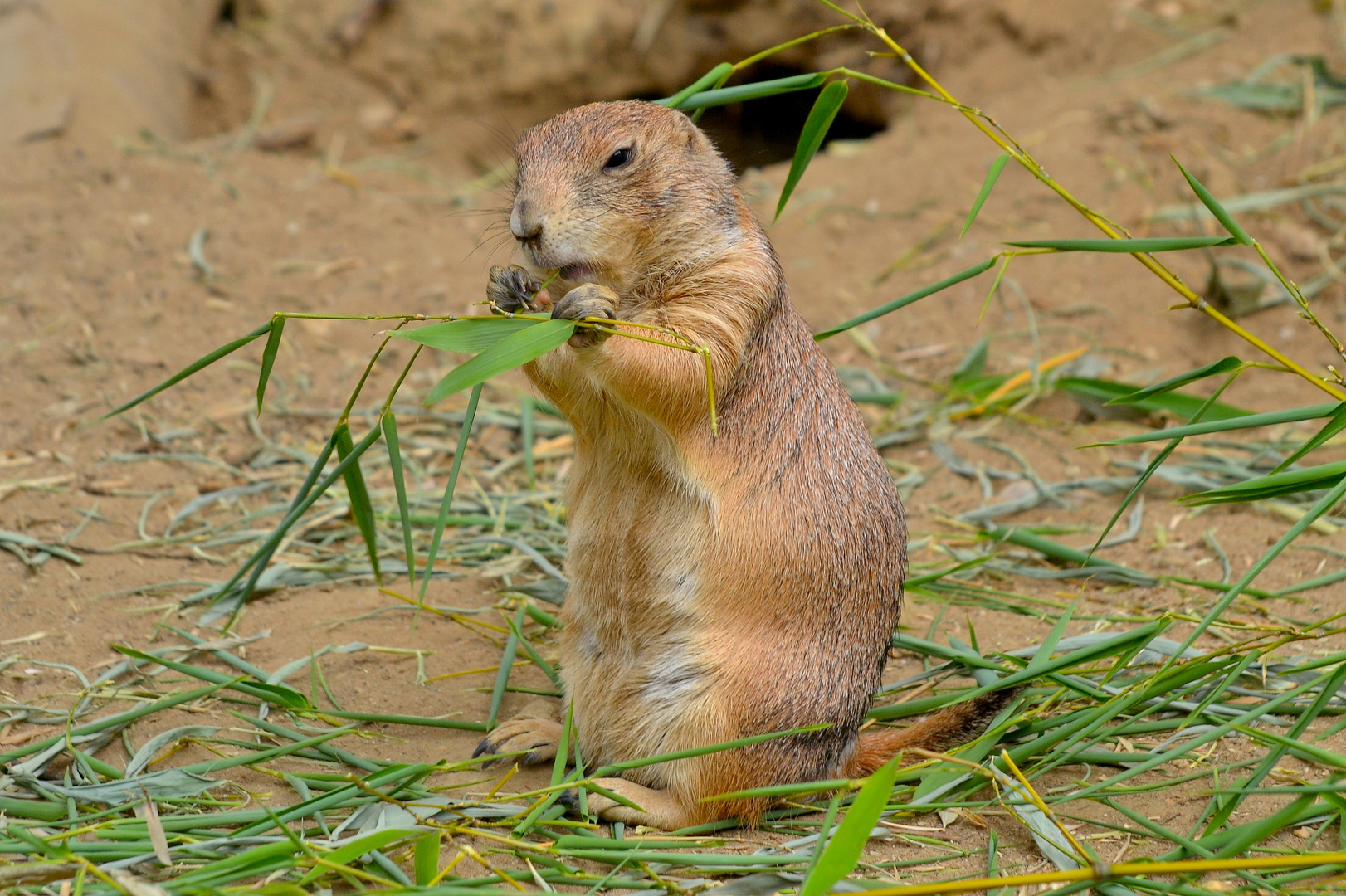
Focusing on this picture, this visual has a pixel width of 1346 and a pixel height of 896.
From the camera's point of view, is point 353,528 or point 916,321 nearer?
point 353,528

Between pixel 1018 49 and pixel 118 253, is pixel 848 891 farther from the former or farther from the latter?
pixel 1018 49

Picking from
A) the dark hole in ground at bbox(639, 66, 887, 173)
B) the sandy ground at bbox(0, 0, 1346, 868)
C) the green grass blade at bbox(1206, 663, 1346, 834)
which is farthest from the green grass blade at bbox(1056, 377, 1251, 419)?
the dark hole in ground at bbox(639, 66, 887, 173)

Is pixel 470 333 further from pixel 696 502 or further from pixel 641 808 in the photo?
pixel 641 808

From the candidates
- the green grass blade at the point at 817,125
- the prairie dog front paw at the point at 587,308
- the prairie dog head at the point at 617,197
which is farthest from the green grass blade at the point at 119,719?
the green grass blade at the point at 817,125

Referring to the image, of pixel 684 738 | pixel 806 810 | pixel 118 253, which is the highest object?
pixel 118 253

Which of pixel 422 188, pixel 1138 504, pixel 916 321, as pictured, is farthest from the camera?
pixel 422 188

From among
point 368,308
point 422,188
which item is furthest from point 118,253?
point 422,188

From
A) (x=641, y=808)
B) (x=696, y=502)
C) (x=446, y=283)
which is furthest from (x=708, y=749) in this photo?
(x=446, y=283)

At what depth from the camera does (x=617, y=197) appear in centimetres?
303

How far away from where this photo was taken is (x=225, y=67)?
7793mm

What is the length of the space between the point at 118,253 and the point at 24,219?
1.60 feet

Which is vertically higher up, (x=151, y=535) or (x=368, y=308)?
(x=368, y=308)

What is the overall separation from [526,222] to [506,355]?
0.53m

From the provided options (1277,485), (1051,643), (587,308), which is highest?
(587,308)
